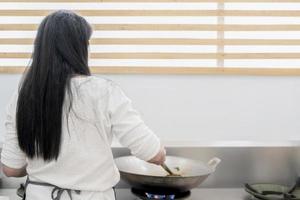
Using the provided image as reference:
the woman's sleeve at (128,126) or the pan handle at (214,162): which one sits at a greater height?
the woman's sleeve at (128,126)

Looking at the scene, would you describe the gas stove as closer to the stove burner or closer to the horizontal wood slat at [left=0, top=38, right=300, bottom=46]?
the stove burner

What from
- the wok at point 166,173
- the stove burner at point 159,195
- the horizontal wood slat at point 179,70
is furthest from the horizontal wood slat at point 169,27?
the stove burner at point 159,195

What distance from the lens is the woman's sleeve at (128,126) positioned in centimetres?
96

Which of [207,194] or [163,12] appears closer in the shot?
[207,194]

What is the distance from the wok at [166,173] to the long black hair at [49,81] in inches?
12.7

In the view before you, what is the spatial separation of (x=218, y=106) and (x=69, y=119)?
191 centimetres

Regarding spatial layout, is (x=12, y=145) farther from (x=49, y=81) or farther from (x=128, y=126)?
(x=128, y=126)

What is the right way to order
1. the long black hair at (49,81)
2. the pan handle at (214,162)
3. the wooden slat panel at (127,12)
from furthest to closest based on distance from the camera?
the wooden slat panel at (127,12)
the pan handle at (214,162)
the long black hair at (49,81)

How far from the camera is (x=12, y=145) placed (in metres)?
1.03

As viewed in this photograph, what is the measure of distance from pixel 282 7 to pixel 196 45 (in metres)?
0.64

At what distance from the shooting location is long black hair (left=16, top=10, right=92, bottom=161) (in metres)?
0.95

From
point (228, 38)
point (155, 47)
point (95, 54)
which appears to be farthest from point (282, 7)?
point (95, 54)

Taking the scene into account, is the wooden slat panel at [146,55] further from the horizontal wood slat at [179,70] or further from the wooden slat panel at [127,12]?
the wooden slat panel at [127,12]

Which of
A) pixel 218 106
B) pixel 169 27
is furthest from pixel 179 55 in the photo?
pixel 218 106
